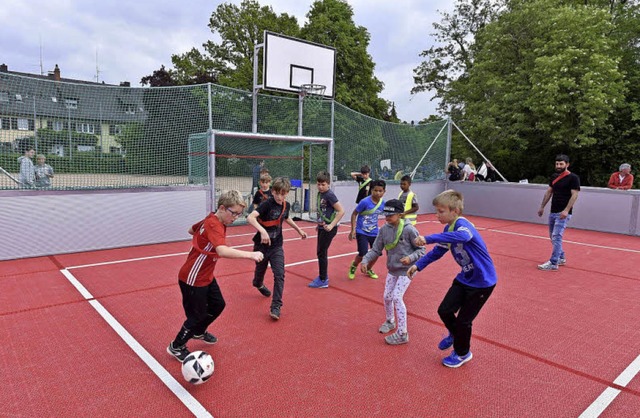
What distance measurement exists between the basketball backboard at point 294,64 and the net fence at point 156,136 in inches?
21.2

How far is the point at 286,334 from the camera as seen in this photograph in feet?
15.9

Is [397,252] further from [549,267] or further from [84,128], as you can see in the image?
[84,128]

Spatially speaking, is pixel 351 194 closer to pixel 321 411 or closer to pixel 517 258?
pixel 517 258

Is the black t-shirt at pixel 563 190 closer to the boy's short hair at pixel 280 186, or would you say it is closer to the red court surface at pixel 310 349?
the red court surface at pixel 310 349

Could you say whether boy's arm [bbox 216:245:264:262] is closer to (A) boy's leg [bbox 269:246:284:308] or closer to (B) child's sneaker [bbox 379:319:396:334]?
(A) boy's leg [bbox 269:246:284:308]

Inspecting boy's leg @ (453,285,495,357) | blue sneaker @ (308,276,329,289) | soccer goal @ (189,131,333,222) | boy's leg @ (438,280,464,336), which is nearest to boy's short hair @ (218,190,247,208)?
boy's leg @ (438,280,464,336)

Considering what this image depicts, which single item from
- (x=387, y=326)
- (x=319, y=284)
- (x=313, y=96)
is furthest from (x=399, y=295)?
(x=313, y=96)

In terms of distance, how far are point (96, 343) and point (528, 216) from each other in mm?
14703

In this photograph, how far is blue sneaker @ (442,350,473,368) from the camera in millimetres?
4129

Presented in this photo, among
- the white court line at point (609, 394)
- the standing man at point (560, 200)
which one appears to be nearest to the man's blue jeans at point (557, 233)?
the standing man at point (560, 200)

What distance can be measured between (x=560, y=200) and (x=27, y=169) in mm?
10176

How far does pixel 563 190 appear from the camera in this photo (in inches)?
315

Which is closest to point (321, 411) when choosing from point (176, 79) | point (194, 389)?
point (194, 389)

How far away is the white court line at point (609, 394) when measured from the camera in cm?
343
